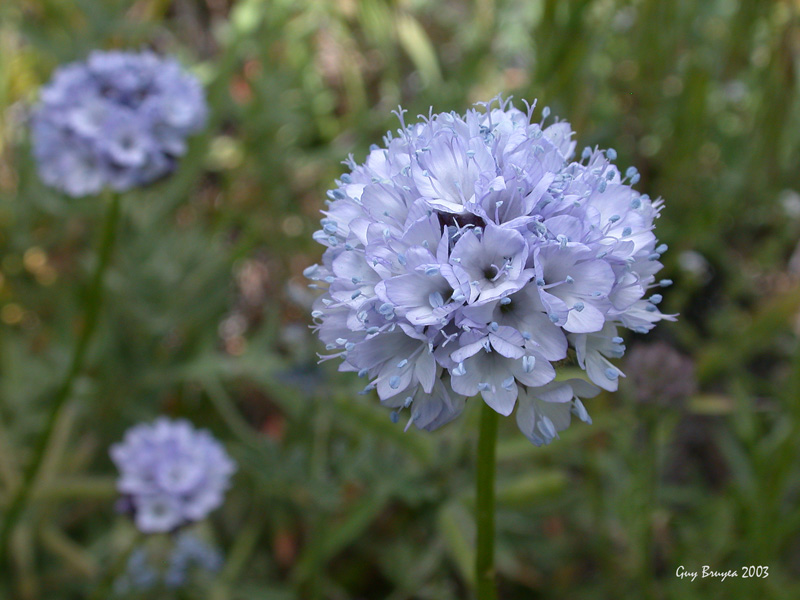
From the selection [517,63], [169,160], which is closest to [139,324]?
[169,160]

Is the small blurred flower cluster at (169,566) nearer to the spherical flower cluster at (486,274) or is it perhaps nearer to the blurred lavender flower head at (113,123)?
the blurred lavender flower head at (113,123)

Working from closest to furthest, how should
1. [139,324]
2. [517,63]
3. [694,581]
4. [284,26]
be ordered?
[694,581]
[139,324]
[284,26]
[517,63]

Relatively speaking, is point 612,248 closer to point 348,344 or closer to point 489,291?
point 489,291

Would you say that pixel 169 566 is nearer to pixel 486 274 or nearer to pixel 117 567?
pixel 117 567

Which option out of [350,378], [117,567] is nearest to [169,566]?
[117,567]

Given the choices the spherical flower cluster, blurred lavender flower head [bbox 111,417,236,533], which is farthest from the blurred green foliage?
the spherical flower cluster

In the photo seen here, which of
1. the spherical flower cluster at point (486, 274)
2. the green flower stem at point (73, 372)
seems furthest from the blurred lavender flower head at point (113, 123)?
the spherical flower cluster at point (486, 274)

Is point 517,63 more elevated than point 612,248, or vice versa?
point 517,63
